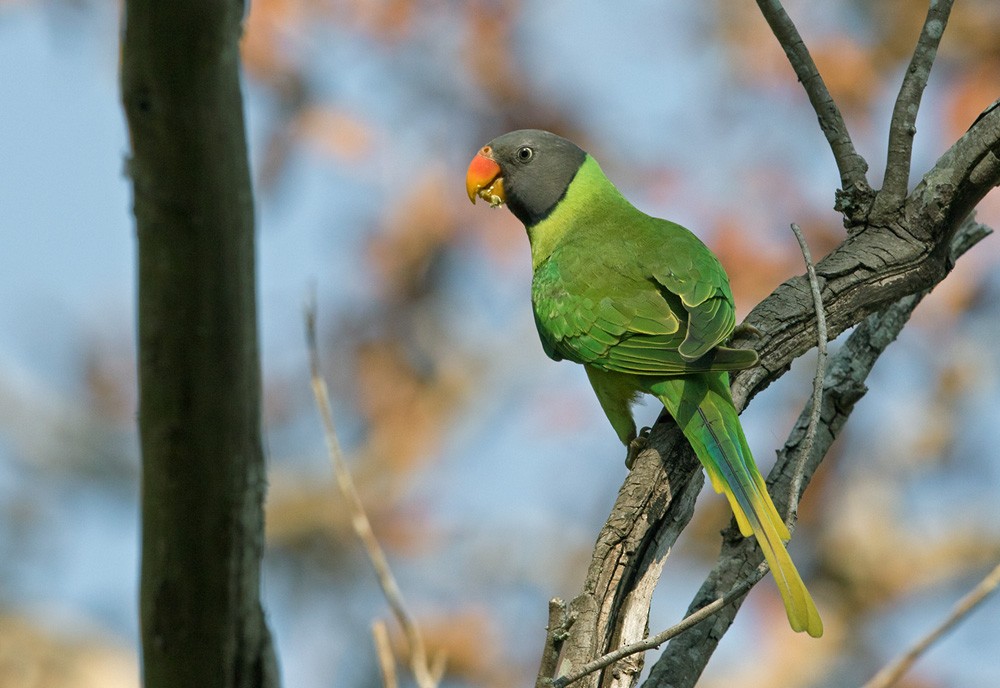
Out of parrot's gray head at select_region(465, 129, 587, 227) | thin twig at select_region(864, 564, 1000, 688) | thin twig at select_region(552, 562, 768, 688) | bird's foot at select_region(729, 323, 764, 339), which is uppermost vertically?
parrot's gray head at select_region(465, 129, 587, 227)

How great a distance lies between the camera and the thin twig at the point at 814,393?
2342 millimetres

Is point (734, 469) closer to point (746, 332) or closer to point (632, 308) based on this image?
point (746, 332)

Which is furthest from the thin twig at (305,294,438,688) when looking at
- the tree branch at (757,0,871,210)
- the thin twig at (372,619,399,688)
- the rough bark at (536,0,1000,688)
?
the tree branch at (757,0,871,210)

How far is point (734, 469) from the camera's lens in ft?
8.96

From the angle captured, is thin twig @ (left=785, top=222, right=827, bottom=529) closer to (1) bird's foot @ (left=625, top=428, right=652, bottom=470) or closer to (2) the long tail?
(2) the long tail

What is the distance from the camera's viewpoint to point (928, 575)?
6992 mm

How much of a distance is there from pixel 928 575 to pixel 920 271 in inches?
188

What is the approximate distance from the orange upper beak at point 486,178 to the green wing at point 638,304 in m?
0.80

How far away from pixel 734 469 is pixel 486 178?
2305 millimetres

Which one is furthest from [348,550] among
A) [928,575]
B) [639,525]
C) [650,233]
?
[639,525]

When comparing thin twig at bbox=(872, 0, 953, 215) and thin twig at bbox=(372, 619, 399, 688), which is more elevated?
thin twig at bbox=(872, 0, 953, 215)

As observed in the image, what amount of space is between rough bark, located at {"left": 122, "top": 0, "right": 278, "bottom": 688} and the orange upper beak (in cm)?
320

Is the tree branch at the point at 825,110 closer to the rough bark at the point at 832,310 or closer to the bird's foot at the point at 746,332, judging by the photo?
the rough bark at the point at 832,310

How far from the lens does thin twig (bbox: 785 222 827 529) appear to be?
7.68 feet
